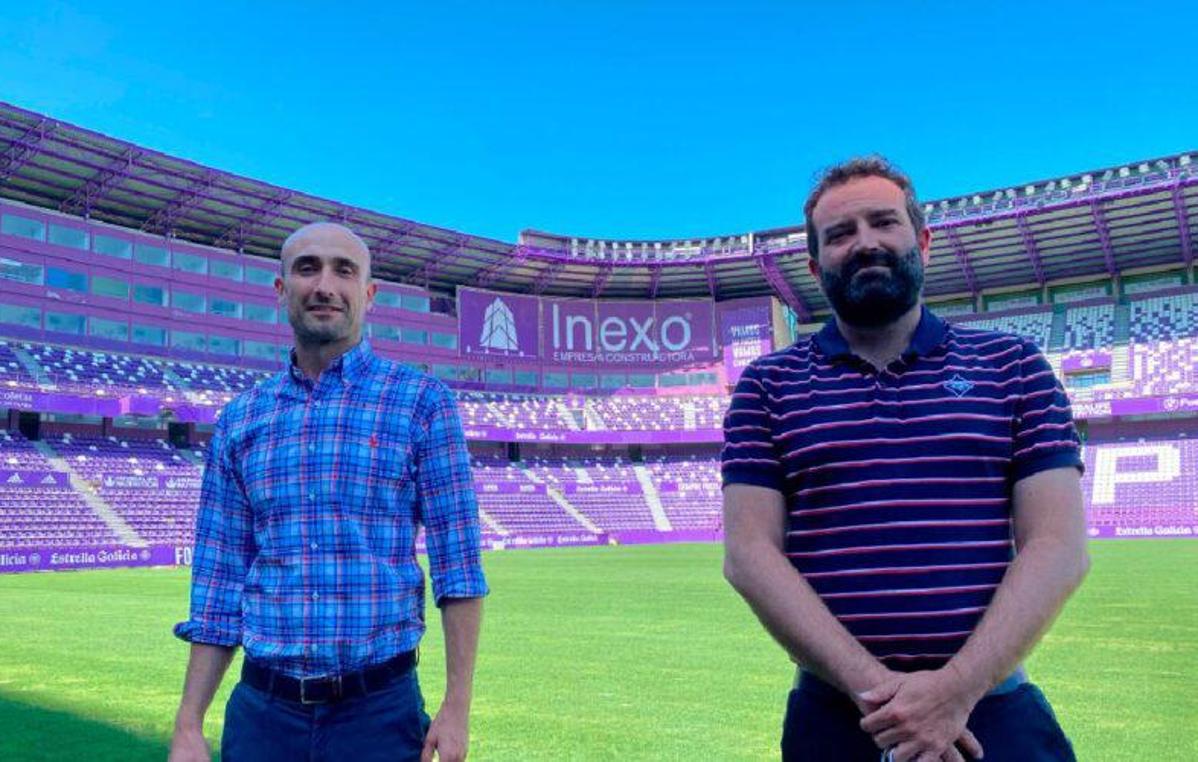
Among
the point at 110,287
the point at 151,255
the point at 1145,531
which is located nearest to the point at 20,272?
the point at 110,287

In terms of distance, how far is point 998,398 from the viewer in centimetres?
234

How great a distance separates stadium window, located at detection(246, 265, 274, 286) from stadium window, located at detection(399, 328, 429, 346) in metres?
7.49

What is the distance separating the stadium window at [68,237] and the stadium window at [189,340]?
5.42 m

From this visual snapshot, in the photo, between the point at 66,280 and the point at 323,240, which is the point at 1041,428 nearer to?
the point at 323,240

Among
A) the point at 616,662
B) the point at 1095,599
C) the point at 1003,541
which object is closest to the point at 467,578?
the point at 1003,541

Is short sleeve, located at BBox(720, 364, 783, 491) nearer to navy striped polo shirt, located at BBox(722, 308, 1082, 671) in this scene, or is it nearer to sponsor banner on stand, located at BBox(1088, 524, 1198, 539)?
navy striped polo shirt, located at BBox(722, 308, 1082, 671)

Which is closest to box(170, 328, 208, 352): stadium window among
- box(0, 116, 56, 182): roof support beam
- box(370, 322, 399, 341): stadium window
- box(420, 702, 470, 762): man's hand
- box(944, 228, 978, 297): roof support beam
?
box(370, 322, 399, 341): stadium window

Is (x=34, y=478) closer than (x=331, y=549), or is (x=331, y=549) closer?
(x=331, y=549)

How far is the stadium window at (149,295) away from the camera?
4244 centimetres

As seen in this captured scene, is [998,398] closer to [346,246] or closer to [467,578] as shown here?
[467,578]

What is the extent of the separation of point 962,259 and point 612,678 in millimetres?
46246

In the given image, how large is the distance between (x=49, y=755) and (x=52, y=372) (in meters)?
36.6

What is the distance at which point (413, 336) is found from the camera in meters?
51.1

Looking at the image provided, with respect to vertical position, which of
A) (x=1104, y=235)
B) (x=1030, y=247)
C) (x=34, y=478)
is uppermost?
(x=1104, y=235)
